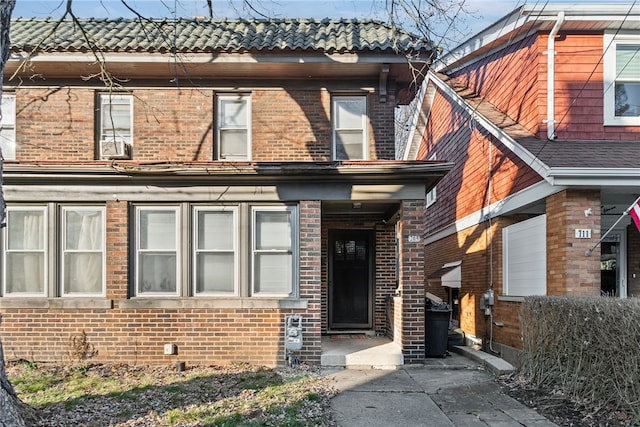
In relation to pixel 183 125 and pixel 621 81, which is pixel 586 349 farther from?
pixel 183 125

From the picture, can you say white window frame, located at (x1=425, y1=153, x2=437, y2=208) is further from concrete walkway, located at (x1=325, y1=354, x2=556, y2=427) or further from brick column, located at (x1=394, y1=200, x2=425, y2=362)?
concrete walkway, located at (x1=325, y1=354, x2=556, y2=427)

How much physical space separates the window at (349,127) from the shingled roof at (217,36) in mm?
1172

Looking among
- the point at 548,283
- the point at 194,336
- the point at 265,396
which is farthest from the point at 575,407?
the point at 194,336

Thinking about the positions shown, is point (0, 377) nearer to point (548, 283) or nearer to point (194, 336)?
point (194, 336)

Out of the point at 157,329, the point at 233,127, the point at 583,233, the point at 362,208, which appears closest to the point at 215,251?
the point at 157,329

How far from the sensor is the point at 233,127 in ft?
32.2

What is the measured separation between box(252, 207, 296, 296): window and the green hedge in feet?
13.1

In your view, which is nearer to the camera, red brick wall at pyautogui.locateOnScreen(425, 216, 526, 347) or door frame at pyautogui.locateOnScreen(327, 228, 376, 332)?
red brick wall at pyautogui.locateOnScreen(425, 216, 526, 347)

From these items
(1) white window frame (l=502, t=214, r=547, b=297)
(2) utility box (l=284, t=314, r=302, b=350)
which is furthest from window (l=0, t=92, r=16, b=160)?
(1) white window frame (l=502, t=214, r=547, b=297)

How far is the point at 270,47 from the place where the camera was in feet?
29.4

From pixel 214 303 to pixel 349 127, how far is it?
422 cm

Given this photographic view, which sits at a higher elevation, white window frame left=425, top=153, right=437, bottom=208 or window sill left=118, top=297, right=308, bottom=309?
white window frame left=425, top=153, right=437, bottom=208

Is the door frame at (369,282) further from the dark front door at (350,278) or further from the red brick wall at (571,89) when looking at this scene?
the red brick wall at (571,89)

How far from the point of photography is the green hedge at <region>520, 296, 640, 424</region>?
541cm
